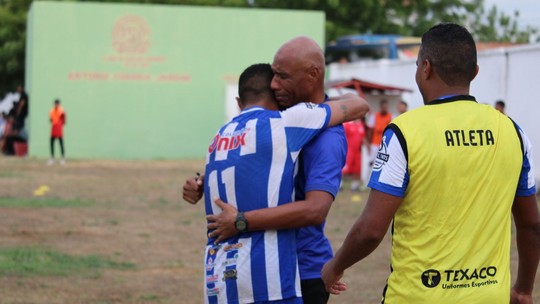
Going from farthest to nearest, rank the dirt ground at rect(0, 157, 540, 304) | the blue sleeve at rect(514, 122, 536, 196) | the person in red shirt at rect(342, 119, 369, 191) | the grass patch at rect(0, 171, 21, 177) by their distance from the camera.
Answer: the grass patch at rect(0, 171, 21, 177), the person in red shirt at rect(342, 119, 369, 191), the dirt ground at rect(0, 157, 540, 304), the blue sleeve at rect(514, 122, 536, 196)

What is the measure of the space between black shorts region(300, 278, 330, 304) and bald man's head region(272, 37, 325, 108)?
77 centimetres

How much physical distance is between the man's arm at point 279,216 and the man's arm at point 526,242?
30.4 inches

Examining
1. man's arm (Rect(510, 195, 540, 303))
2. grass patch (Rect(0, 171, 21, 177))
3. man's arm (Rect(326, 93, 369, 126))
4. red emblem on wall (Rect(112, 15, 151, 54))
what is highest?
man's arm (Rect(326, 93, 369, 126))

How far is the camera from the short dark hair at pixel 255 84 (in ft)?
13.9

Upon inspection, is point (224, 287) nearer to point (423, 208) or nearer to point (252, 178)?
point (252, 178)

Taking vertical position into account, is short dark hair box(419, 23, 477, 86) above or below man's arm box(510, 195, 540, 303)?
above

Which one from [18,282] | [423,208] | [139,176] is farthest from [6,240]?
[139,176]

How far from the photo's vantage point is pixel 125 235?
43.1 feet

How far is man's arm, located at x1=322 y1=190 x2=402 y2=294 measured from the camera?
11.8 feet

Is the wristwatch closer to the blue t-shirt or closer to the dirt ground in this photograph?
the blue t-shirt

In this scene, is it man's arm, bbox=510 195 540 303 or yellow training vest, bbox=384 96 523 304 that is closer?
yellow training vest, bbox=384 96 523 304

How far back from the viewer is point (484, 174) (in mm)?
3602

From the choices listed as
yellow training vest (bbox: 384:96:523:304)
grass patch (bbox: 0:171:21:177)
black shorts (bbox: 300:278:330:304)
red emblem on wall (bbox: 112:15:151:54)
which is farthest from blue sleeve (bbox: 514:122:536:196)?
red emblem on wall (bbox: 112:15:151:54)

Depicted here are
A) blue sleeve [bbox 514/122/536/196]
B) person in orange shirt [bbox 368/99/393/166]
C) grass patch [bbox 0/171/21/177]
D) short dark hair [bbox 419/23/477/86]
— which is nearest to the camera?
short dark hair [bbox 419/23/477/86]
